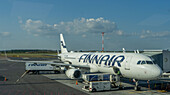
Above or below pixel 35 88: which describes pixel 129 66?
above

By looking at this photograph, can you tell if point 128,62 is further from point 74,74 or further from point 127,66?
point 74,74

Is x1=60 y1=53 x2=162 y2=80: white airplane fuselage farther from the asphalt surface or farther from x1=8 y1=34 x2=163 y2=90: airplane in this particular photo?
the asphalt surface

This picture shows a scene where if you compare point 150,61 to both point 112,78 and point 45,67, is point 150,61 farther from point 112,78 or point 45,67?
point 45,67

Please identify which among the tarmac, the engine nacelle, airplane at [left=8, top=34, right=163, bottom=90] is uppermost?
airplane at [left=8, top=34, right=163, bottom=90]

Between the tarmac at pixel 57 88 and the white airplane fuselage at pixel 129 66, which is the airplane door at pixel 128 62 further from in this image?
the tarmac at pixel 57 88

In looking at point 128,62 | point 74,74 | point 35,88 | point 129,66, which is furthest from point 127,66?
point 35,88

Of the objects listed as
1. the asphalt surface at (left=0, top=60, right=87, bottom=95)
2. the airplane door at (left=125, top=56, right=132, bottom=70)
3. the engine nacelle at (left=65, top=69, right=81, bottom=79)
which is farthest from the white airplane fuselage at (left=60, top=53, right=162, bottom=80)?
the asphalt surface at (left=0, top=60, right=87, bottom=95)

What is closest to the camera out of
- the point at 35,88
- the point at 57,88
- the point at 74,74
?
the point at 35,88

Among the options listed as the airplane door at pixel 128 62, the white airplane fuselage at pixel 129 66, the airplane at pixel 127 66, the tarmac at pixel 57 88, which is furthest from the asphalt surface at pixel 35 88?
the airplane door at pixel 128 62

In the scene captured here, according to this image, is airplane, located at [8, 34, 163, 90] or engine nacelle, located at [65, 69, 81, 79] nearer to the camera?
airplane, located at [8, 34, 163, 90]

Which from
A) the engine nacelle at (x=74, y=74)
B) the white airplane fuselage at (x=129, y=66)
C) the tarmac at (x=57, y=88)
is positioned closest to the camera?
the white airplane fuselage at (x=129, y=66)

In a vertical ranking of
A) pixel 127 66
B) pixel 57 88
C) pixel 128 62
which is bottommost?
pixel 57 88

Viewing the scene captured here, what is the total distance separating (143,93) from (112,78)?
159 inches

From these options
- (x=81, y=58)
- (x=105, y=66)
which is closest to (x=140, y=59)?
(x=105, y=66)
